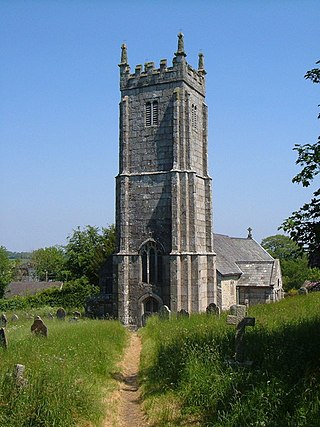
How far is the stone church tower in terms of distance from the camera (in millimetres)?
25953

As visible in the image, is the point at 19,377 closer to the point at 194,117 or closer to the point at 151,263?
the point at 151,263

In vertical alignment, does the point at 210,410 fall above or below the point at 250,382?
below

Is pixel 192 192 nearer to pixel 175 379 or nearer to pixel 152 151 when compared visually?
pixel 152 151

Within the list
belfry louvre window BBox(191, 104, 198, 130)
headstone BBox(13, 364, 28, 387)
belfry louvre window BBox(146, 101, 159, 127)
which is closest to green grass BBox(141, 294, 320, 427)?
headstone BBox(13, 364, 28, 387)

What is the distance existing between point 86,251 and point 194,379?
43569 millimetres

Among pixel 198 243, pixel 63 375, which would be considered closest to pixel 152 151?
pixel 198 243

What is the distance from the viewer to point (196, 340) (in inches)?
462

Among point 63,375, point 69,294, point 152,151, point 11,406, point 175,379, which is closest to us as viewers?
point 11,406

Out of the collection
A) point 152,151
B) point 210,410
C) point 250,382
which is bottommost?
point 210,410

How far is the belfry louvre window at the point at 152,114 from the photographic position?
27469mm

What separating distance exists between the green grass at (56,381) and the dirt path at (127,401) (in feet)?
1.00

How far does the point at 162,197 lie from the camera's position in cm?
2672

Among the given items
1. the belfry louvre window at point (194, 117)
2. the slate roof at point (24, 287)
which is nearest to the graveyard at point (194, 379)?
the belfry louvre window at point (194, 117)

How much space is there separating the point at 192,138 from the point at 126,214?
236 inches
